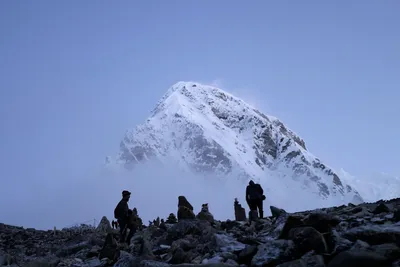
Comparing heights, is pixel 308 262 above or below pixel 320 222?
below

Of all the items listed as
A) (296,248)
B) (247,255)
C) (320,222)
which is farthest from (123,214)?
(296,248)

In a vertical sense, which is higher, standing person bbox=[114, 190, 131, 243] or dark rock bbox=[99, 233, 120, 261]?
standing person bbox=[114, 190, 131, 243]

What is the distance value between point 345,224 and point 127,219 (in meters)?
6.80

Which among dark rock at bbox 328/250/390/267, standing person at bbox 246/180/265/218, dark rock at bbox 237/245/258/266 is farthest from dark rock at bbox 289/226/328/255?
standing person at bbox 246/180/265/218

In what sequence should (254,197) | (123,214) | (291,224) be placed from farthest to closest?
(254,197), (123,214), (291,224)

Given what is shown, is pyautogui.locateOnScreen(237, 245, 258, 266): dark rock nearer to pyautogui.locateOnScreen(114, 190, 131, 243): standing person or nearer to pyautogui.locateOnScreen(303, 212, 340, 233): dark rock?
pyautogui.locateOnScreen(303, 212, 340, 233): dark rock

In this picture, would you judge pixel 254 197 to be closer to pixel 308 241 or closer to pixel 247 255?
pixel 247 255

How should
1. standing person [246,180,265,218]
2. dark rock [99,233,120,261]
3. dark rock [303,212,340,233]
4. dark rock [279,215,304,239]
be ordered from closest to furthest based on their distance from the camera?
dark rock [303,212,340,233]
dark rock [279,215,304,239]
dark rock [99,233,120,261]
standing person [246,180,265,218]

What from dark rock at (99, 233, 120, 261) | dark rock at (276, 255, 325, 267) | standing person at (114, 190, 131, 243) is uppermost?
standing person at (114, 190, 131, 243)

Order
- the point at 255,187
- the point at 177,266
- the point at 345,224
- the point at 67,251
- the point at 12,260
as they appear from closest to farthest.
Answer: the point at 177,266 → the point at 345,224 → the point at 12,260 → the point at 67,251 → the point at 255,187

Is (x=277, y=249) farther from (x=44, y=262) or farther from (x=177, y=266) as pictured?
(x=44, y=262)

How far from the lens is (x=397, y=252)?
6188 mm

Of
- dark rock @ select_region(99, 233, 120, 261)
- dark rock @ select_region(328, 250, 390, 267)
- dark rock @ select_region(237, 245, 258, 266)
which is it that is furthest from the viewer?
dark rock @ select_region(99, 233, 120, 261)

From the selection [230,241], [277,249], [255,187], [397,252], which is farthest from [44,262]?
[255,187]
